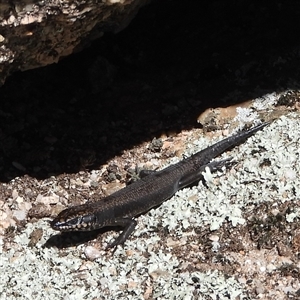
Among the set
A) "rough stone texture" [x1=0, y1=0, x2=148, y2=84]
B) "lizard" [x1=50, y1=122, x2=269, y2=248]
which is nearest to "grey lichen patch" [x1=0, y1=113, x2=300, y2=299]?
"lizard" [x1=50, y1=122, x2=269, y2=248]

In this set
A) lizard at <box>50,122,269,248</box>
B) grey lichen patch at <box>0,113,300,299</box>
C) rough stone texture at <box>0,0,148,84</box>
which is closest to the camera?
rough stone texture at <box>0,0,148,84</box>

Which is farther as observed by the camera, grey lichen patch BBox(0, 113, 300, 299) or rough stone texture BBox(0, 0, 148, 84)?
grey lichen patch BBox(0, 113, 300, 299)

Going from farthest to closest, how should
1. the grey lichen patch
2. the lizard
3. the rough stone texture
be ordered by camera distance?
the lizard, the grey lichen patch, the rough stone texture

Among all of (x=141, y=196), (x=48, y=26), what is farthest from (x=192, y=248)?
(x=48, y=26)

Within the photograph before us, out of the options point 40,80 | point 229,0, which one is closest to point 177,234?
point 40,80

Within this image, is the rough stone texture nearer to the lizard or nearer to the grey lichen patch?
the lizard

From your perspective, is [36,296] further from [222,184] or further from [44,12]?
[44,12]

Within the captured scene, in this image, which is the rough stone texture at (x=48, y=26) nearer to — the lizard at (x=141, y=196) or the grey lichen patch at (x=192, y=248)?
the lizard at (x=141, y=196)

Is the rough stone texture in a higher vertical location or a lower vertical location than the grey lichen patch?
higher
